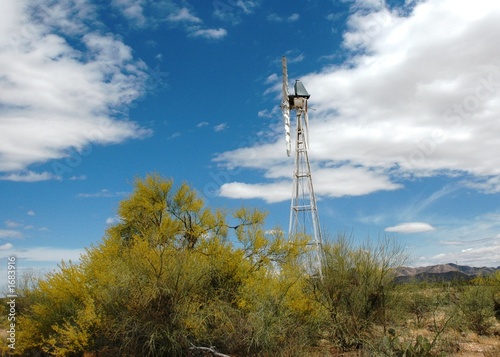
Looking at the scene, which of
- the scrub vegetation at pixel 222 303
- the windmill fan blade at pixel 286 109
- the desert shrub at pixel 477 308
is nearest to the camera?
the scrub vegetation at pixel 222 303

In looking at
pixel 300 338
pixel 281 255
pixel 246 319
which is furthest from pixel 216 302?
pixel 281 255

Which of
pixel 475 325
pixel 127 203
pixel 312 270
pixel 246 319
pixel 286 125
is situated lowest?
pixel 475 325

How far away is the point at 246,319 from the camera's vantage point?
1658 cm

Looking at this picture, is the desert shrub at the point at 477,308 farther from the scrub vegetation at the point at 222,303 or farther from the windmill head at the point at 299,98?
the windmill head at the point at 299,98

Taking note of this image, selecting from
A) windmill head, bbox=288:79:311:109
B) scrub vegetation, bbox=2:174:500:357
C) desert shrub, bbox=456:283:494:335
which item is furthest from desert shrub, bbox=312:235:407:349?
windmill head, bbox=288:79:311:109

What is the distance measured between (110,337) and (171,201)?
34.5ft

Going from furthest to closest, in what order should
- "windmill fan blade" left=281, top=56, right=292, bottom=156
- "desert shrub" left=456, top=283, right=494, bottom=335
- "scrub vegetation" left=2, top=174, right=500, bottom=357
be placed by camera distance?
"windmill fan blade" left=281, top=56, right=292, bottom=156, "desert shrub" left=456, top=283, right=494, bottom=335, "scrub vegetation" left=2, top=174, right=500, bottom=357

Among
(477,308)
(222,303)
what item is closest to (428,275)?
(477,308)

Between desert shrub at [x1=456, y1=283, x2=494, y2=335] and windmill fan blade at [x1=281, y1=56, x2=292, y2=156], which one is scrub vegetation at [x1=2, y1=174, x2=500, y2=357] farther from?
windmill fan blade at [x1=281, y1=56, x2=292, y2=156]

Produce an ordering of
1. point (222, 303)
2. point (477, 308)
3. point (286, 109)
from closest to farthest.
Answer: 1. point (222, 303)
2. point (477, 308)
3. point (286, 109)

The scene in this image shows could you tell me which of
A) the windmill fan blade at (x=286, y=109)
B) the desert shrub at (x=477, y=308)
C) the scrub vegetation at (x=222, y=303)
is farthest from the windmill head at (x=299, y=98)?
the desert shrub at (x=477, y=308)

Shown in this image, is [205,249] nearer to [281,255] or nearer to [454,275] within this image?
[281,255]

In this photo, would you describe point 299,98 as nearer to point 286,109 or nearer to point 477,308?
point 286,109

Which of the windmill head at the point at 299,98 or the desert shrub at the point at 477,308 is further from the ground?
the windmill head at the point at 299,98
